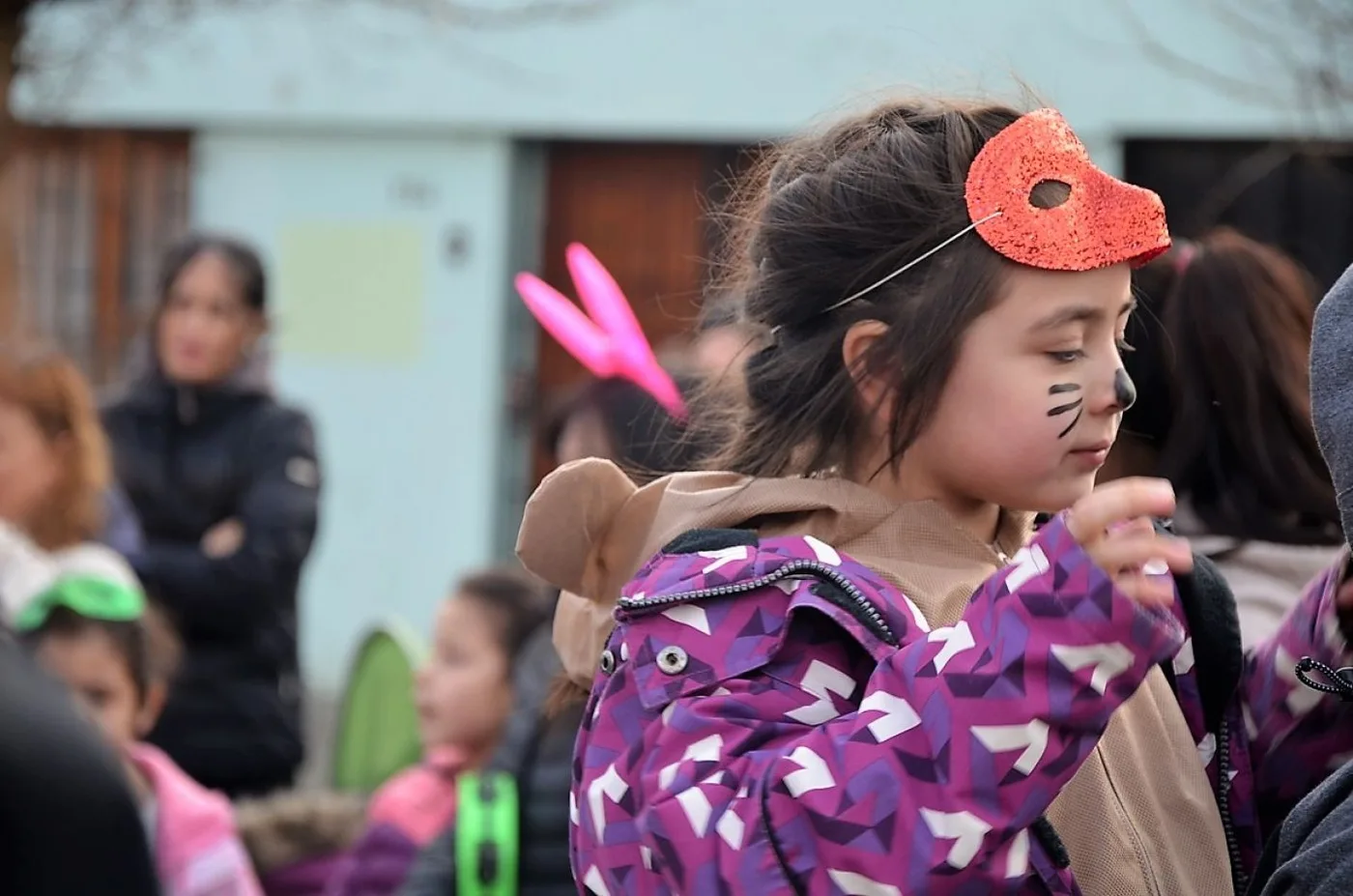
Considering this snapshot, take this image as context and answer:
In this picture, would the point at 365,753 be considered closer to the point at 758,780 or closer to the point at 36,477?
the point at 36,477

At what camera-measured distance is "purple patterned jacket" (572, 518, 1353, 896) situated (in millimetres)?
1526

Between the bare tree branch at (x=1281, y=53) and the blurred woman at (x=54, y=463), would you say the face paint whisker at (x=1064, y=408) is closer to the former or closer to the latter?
the blurred woman at (x=54, y=463)

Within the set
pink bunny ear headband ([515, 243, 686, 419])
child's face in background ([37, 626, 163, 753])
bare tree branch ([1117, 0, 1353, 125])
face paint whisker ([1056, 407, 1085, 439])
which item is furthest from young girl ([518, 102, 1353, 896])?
bare tree branch ([1117, 0, 1353, 125])

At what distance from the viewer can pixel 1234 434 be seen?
2701mm

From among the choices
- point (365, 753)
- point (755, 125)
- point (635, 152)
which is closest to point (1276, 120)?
point (755, 125)

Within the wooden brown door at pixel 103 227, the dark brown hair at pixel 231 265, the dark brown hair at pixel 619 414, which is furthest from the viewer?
the wooden brown door at pixel 103 227

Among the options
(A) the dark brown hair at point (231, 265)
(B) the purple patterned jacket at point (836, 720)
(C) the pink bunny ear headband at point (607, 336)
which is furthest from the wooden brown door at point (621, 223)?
(B) the purple patterned jacket at point (836, 720)

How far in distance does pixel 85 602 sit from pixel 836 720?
2.77 meters

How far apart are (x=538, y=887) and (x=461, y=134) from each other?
20.6 feet

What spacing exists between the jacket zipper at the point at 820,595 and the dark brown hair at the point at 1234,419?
1.08 m

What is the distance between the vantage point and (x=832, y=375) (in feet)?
6.21

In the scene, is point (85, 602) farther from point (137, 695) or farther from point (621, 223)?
point (621, 223)

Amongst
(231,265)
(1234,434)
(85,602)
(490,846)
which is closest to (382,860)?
(490,846)

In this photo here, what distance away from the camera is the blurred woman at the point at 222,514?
4.62 meters
